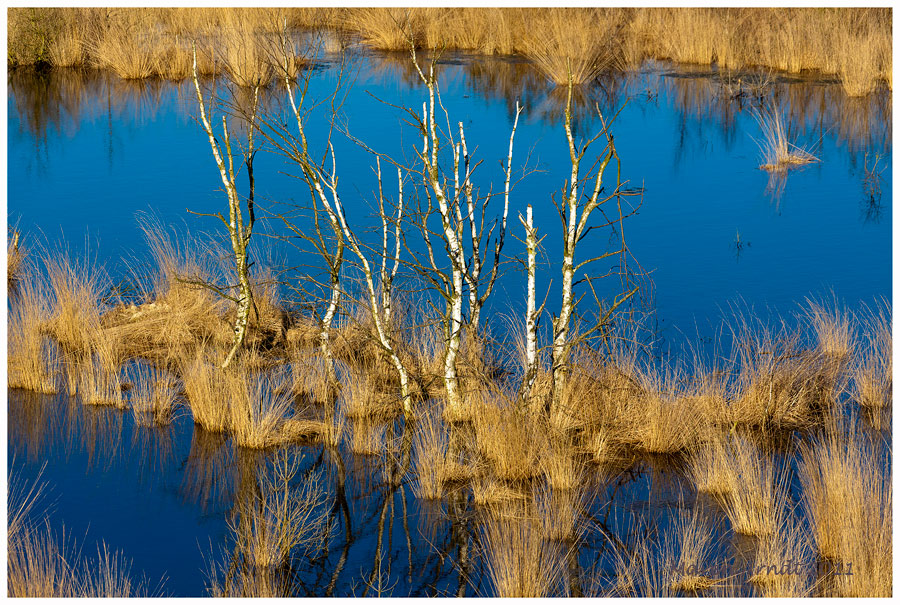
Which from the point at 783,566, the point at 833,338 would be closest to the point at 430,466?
the point at 783,566

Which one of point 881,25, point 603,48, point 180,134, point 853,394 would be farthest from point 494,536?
point 881,25

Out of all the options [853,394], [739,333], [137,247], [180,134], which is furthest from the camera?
[180,134]

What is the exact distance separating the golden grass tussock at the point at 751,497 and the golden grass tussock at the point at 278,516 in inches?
82.5

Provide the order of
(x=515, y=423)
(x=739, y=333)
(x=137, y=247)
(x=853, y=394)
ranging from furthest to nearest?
(x=137, y=247) → (x=739, y=333) → (x=853, y=394) → (x=515, y=423)

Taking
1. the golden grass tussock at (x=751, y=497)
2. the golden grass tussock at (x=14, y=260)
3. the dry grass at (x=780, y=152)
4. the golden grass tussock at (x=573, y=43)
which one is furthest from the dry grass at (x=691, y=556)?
the golden grass tussock at (x=573, y=43)

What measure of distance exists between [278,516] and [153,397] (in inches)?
82.2

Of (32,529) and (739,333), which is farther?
(739,333)

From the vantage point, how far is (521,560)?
488cm

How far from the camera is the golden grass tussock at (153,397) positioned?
22.4 ft

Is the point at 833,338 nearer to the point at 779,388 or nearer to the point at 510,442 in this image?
the point at 779,388

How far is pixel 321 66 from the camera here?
58.9 ft

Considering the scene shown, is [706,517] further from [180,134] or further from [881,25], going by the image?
[881,25]

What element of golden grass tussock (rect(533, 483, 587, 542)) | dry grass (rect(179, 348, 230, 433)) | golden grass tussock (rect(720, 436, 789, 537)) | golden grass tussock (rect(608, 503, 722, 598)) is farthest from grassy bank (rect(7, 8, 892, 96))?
golden grass tussock (rect(608, 503, 722, 598))

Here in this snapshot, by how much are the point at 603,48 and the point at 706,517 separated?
13.2 meters
